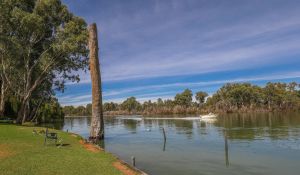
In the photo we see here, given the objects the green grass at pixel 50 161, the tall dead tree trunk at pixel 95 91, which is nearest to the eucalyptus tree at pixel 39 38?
the tall dead tree trunk at pixel 95 91

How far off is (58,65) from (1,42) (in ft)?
33.5

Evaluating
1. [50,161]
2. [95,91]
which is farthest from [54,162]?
[95,91]

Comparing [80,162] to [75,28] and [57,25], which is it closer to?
[75,28]

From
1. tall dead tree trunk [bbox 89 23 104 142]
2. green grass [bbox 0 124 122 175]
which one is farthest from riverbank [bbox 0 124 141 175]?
tall dead tree trunk [bbox 89 23 104 142]

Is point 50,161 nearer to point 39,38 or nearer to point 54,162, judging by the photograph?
point 54,162

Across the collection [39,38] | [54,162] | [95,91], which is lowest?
[54,162]

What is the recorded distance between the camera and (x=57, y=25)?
47906 mm

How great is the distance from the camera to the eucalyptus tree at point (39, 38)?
42.0 metres

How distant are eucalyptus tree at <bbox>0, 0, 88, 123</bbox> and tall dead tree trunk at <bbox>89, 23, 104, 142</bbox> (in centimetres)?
853

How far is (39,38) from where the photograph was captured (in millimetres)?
47594

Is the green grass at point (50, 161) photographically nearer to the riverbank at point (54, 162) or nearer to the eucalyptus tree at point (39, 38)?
the riverbank at point (54, 162)

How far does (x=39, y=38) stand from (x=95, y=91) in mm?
17512

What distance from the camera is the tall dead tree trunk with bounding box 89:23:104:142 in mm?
35688

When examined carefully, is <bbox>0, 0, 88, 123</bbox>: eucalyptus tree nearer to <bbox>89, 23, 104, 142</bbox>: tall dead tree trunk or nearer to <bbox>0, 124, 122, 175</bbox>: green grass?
<bbox>89, 23, 104, 142</bbox>: tall dead tree trunk
